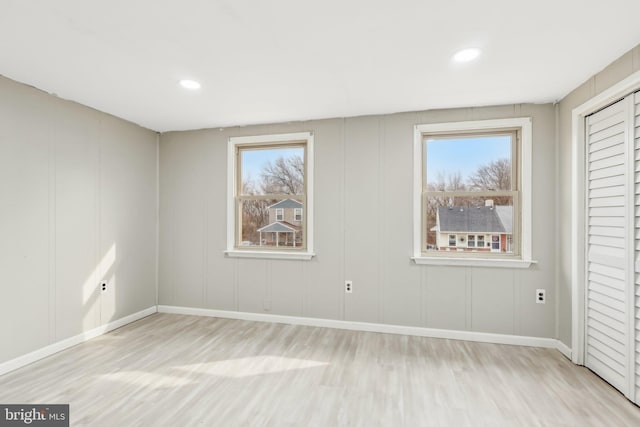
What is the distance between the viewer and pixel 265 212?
12.9 ft

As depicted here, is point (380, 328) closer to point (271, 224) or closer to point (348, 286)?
point (348, 286)

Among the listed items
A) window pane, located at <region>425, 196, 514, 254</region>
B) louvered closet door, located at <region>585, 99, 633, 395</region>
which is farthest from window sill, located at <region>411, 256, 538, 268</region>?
louvered closet door, located at <region>585, 99, 633, 395</region>

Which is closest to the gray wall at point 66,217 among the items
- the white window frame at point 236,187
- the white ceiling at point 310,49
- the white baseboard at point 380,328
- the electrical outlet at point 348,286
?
the white ceiling at point 310,49

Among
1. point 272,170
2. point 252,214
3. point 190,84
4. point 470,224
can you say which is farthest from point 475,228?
point 190,84

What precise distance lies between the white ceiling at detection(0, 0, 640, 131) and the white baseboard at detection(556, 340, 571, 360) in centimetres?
227

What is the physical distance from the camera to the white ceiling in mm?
1710

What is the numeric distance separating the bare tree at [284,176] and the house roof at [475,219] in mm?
1642

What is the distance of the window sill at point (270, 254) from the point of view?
12.0ft

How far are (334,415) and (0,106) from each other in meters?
3.36

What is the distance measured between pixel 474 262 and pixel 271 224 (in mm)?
2309

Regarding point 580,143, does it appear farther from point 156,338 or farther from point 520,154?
point 156,338

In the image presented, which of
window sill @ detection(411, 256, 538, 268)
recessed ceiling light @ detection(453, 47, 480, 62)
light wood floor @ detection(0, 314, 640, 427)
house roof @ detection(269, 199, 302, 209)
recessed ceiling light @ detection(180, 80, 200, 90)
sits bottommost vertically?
light wood floor @ detection(0, 314, 640, 427)

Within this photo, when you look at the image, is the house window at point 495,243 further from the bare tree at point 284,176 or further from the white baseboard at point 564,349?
the bare tree at point 284,176

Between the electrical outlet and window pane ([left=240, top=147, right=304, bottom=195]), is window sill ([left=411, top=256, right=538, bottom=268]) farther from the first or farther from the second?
window pane ([left=240, top=147, right=304, bottom=195])
